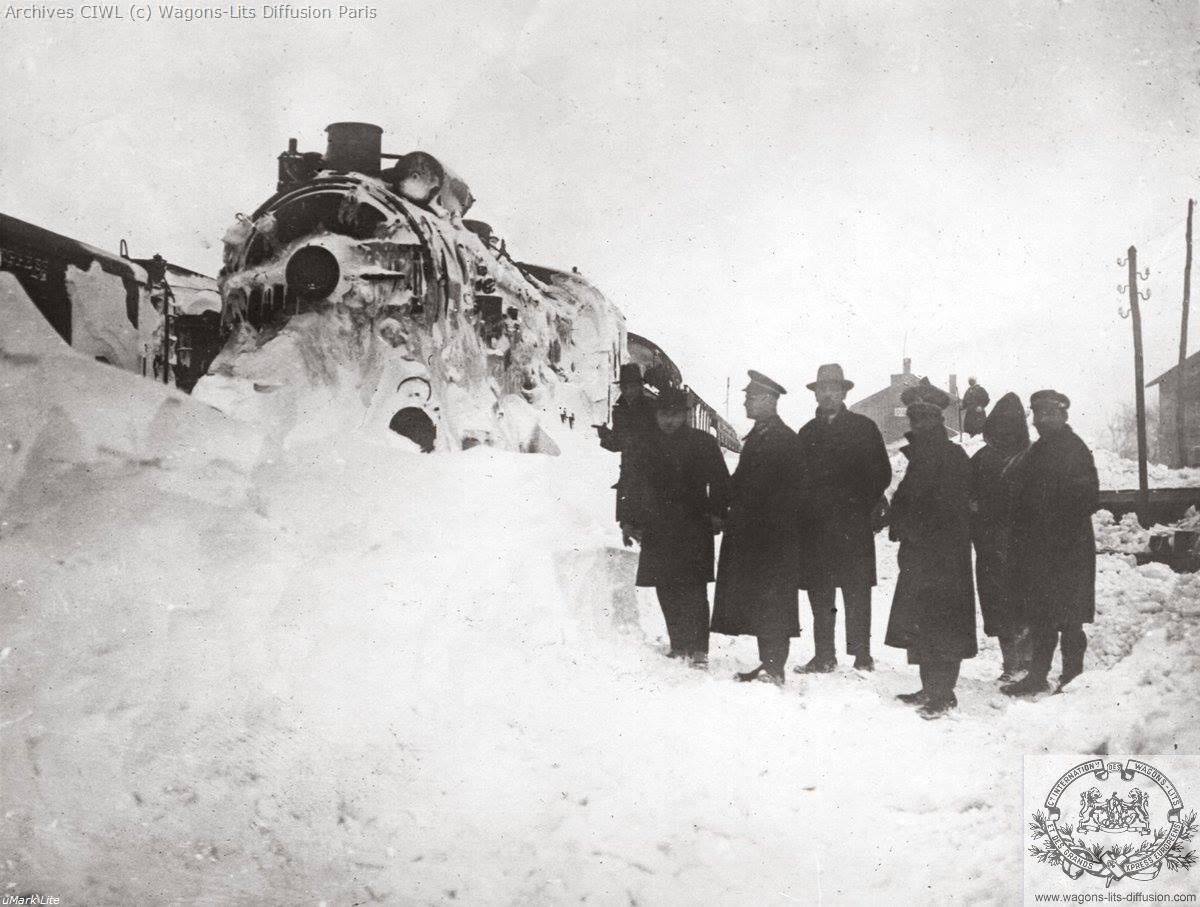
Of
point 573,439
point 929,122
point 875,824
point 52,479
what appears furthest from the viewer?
point 573,439

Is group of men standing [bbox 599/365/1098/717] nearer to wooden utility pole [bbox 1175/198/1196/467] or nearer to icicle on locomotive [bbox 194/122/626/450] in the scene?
wooden utility pole [bbox 1175/198/1196/467]

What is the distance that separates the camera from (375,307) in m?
3.77

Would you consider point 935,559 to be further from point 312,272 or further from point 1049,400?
point 312,272

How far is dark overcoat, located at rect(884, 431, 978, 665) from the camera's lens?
2.85 m

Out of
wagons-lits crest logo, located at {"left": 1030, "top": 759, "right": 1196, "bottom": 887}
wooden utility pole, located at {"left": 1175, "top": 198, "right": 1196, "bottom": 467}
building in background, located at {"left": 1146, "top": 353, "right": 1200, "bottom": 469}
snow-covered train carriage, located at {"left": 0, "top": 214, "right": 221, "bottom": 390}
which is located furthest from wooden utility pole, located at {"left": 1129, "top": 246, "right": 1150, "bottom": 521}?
snow-covered train carriage, located at {"left": 0, "top": 214, "right": 221, "bottom": 390}

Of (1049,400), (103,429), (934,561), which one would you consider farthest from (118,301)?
(1049,400)

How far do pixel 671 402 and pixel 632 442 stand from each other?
255mm

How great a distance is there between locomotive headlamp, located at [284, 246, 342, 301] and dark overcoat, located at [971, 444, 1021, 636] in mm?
3125

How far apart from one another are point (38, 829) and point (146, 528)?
1.13 metres

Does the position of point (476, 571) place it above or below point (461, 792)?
above

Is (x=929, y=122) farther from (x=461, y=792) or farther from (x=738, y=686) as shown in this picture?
(x=461, y=792)

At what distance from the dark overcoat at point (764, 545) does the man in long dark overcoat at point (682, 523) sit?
0.25ft

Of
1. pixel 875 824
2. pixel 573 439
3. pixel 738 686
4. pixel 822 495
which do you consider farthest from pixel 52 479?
pixel 875 824

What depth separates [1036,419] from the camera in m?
2.99
